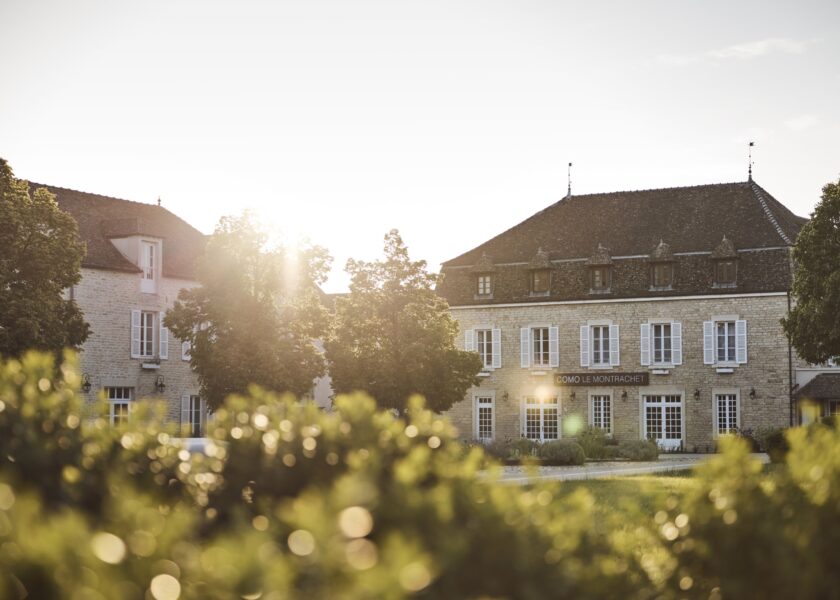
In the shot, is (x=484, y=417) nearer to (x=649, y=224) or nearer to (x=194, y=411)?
(x=649, y=224)

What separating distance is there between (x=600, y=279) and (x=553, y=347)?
3.60 metres

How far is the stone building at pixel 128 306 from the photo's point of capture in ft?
143

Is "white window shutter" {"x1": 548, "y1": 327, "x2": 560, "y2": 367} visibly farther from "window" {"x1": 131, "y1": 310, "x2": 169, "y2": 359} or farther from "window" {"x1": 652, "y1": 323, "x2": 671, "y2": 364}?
"window" {"x1": 131, "y1": 310, "x2": 169, "y2": 359}

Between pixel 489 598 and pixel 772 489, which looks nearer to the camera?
pixel 489 598

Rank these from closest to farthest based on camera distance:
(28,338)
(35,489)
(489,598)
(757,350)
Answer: (489,598)
(35,489)
(28,338)
(757,350)

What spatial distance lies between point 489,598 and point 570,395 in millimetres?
45204

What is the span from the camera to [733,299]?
46.1m

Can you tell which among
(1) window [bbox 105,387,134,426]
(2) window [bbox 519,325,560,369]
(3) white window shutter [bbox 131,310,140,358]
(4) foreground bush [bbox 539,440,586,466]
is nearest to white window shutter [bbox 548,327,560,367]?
(2) window [bbox 519,325,560,369]

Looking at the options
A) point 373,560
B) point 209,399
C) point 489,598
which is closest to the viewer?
point 373,560

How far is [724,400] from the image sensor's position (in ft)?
151

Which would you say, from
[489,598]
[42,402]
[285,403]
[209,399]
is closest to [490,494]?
[489,598]

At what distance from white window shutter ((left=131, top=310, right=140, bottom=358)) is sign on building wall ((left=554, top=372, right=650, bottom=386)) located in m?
17.7

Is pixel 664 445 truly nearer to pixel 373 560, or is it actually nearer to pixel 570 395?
pixel 570 395

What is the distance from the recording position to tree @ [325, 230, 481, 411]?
3688 cm
